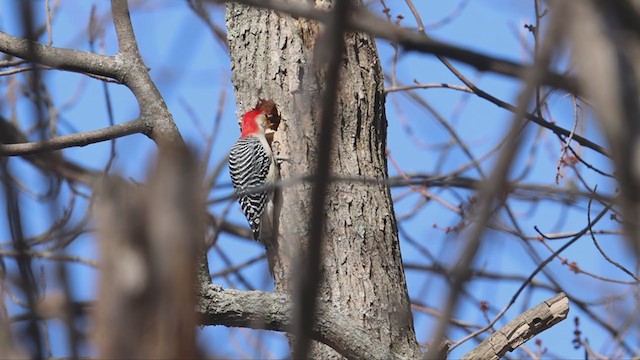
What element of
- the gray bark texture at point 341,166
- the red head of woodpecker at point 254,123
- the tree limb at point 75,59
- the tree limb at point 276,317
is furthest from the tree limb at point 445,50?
the red head of woodpecker at point 254,123

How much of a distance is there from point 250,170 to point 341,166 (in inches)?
69.8

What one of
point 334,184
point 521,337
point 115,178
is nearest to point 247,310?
point 334,184

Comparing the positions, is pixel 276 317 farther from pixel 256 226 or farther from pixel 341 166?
pixel 256 226

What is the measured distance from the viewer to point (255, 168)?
211 inches

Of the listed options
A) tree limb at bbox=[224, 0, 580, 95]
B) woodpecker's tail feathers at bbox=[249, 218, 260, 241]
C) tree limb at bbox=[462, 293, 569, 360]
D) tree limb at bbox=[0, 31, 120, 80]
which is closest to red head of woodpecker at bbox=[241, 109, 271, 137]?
woodpecker's tail feathers at bbox=[249, 218, 260, 241]

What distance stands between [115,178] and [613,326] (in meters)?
4.63

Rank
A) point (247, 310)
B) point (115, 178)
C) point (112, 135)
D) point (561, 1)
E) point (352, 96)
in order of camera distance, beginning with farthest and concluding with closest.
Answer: point (352, 96), point (112, 135), point (247, 310), point (115, 178), point (561, 1)

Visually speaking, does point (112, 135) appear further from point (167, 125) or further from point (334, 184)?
point (334, 184)

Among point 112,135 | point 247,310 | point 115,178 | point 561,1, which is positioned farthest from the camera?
point 112,135

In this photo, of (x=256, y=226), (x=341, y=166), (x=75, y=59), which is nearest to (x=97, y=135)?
(x=75, y=59)

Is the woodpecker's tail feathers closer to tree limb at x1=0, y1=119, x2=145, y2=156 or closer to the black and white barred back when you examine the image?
the black and white barred back

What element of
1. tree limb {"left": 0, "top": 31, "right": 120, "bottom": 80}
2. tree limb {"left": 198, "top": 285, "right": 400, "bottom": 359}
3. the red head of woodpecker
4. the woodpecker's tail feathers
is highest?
the red head of woodpecker

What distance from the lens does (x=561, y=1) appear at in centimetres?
86

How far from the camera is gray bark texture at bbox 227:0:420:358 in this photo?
3.52 m
